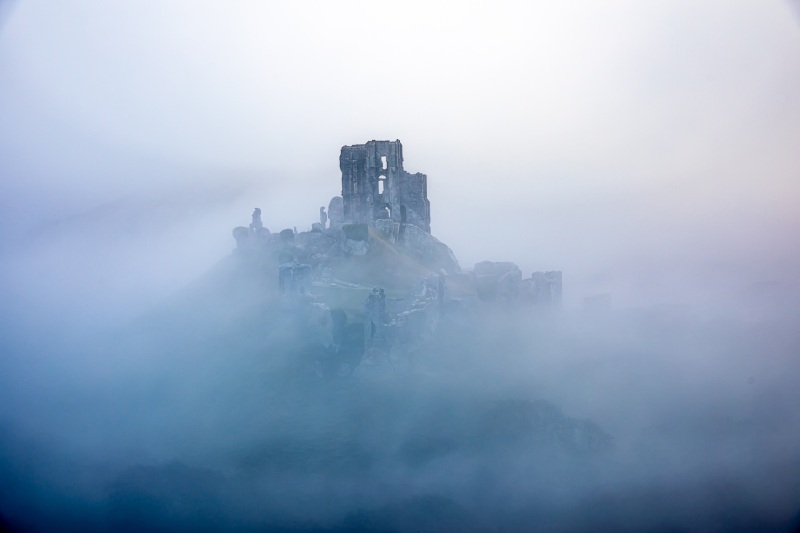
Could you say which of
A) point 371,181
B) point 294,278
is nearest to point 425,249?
point 371,181

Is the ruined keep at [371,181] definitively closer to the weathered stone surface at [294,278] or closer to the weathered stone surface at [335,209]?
the weathered stone surface at [335,209]

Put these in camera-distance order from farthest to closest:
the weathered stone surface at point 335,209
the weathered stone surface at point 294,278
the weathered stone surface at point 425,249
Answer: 1. the weathered stone surface at point 335,209
2. the weathered stone surface at point 425,249
3. the weathered stone surface at point 294,278

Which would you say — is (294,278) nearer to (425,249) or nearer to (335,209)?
(425,249)

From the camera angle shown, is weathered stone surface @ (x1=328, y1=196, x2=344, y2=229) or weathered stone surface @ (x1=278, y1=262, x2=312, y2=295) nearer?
weathered stone surface @ (x1=278, y1=262, x2=312, y2=295)

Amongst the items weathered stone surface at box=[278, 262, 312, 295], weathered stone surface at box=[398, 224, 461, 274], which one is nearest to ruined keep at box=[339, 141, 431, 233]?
weathered stone surface at box=[398, 224, 461, 274]

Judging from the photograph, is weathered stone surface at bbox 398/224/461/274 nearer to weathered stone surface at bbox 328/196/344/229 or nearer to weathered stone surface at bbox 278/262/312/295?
weathered stone surface at bbox 328/196/344/229

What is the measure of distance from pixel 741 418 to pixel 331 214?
4422cm

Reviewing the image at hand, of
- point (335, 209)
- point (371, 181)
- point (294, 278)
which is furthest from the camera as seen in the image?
point (335, 209)

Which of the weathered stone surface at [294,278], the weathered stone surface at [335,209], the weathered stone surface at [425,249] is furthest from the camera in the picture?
the weathered stone surface at [335,209]

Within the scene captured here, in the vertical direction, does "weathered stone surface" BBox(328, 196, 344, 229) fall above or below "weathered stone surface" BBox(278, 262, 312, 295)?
above

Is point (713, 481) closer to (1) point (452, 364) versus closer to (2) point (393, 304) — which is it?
(1) point (452, 364)

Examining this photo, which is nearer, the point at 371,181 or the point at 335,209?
the point at 371,181

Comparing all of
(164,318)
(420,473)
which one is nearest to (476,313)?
(420,473)

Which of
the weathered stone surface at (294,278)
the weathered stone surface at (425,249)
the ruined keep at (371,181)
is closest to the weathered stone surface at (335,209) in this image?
the ruined keep at (371,181)
